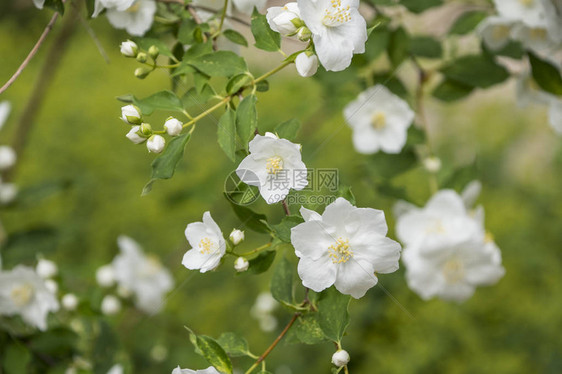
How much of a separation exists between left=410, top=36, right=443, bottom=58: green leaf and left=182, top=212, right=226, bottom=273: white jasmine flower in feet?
2.33

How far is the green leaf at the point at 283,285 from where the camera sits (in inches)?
28.7

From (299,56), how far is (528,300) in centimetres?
172

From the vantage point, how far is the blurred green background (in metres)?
1.68

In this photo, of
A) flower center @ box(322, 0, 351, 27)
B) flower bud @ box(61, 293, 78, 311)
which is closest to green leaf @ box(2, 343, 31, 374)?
flower bud @ box(61, 293, 78, 311)

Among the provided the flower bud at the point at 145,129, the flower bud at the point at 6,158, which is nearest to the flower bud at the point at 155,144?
the flower bud at the point at 145,129

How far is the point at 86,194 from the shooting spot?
2.40 metres

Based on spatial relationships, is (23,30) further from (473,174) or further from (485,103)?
(473,174)

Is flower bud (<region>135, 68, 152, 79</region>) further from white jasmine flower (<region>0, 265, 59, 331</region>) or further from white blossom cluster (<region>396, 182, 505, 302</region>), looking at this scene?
white blossom cluster (<region>396, 182, 505, 302</region>)

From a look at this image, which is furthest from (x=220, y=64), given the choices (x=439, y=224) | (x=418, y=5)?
(x=439, y=224)

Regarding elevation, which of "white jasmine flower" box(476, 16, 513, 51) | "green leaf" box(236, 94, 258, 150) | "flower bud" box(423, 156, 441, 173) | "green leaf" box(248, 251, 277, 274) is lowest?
"flower bud" box(423, 156, 441, 173)

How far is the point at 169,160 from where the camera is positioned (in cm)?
66

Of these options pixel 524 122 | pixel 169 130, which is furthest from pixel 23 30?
pixel 169 130

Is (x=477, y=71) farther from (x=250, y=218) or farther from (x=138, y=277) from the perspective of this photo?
(x=138, y=277)

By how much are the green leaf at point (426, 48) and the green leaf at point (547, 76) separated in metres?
0.21
